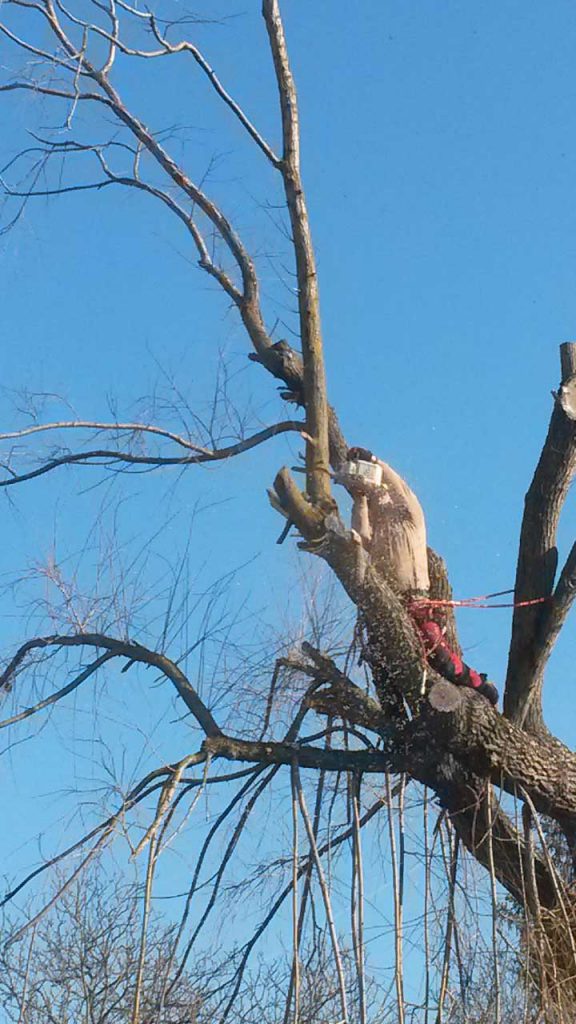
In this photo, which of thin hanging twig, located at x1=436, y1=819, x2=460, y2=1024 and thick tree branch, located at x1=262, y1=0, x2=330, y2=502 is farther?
thick tree branch, located at x1=262, y1=0, x2=330, y2=502

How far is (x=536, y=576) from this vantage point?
314 inches

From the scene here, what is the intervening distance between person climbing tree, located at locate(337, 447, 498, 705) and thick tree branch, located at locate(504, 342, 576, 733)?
48 cm

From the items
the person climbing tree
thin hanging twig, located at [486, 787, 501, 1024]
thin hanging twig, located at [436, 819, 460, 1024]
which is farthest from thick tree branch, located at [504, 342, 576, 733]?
thin hanging twig, located at [486, 787, 501, 1024]

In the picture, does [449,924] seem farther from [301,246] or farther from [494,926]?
[301,246]

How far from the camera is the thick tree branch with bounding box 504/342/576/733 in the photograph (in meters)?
7.93

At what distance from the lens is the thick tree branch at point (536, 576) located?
7926 mm

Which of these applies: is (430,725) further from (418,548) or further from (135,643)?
(135,643)

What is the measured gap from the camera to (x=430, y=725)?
710 cm

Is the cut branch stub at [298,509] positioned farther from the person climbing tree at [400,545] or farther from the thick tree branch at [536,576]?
the thick tree branch at [536,576]

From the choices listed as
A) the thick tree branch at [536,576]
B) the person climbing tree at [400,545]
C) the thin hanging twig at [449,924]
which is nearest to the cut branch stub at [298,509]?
the person climbing tree at [400,545]

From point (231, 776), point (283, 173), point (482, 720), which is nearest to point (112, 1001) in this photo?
point (231, 776)

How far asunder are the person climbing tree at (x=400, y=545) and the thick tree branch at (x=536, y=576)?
48 cm

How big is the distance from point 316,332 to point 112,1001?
3.68 meters

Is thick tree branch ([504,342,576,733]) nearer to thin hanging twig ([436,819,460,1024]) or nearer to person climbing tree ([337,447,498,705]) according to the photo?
person climbing tree ([337,447,498,705])
